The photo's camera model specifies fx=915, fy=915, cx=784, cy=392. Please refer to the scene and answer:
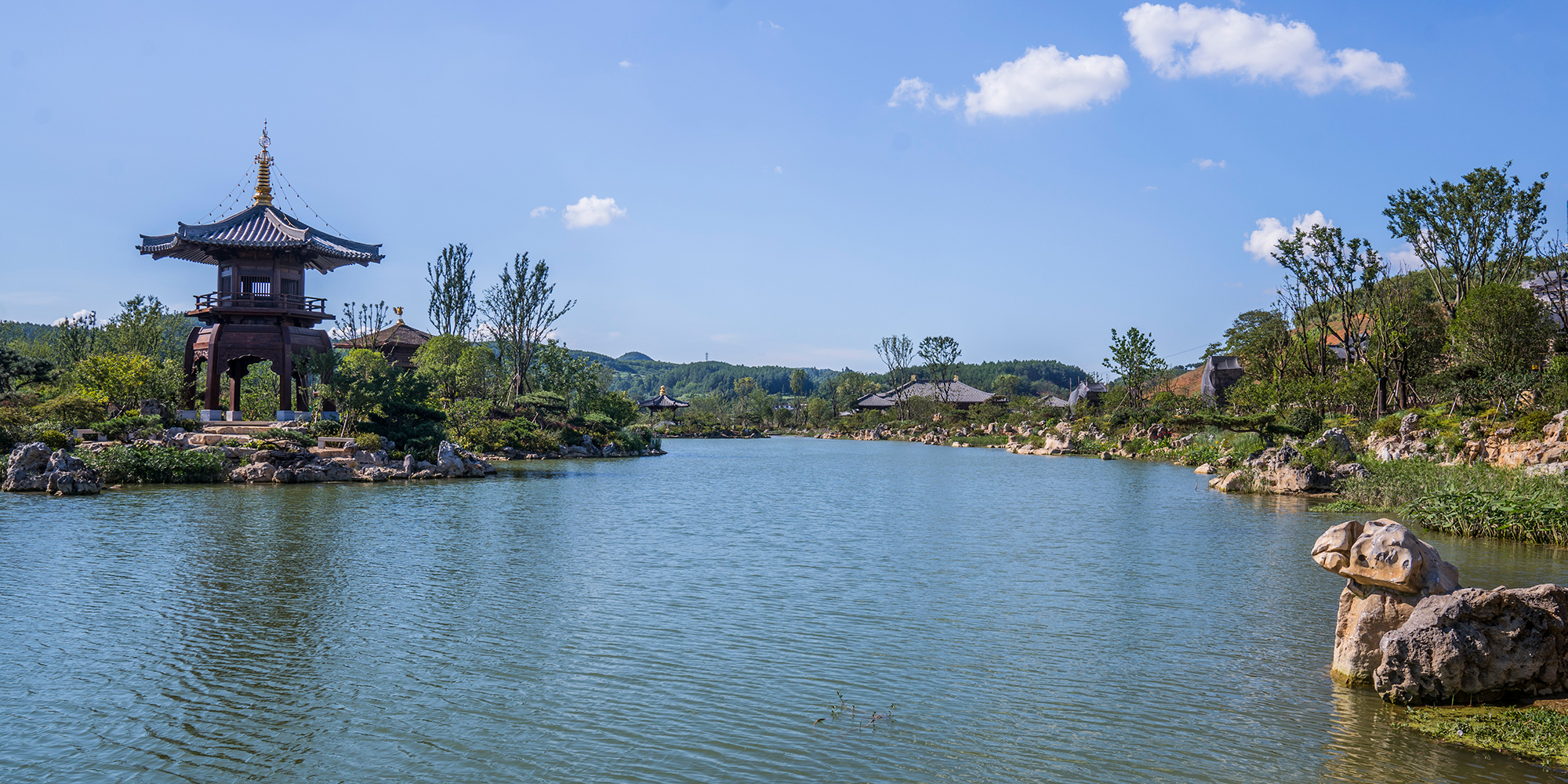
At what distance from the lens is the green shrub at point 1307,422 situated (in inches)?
1123

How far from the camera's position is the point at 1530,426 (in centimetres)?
1917

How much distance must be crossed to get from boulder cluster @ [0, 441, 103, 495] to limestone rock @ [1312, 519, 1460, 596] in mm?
20712

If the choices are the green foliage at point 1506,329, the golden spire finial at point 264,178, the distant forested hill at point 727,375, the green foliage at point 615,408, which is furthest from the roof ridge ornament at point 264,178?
the distant forested hill at point 727,375

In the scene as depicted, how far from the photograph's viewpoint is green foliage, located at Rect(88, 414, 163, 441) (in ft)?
71.8

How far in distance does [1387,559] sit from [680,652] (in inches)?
204

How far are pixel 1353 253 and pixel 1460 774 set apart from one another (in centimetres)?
3264

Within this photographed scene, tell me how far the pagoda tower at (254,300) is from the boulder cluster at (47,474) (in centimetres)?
689

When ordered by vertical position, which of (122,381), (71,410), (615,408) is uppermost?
(122,381)

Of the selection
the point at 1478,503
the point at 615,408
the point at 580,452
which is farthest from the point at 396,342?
the point at 1478,503

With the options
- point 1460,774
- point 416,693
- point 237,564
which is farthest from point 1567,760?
point 237,564

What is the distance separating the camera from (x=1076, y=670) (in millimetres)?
6992

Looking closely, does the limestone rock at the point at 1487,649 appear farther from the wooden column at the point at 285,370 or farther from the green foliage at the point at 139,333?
the green foliage at the point at 139,333

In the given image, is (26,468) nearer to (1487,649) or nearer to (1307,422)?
(1487,649)

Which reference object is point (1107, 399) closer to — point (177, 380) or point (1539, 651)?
point (177, 380)
